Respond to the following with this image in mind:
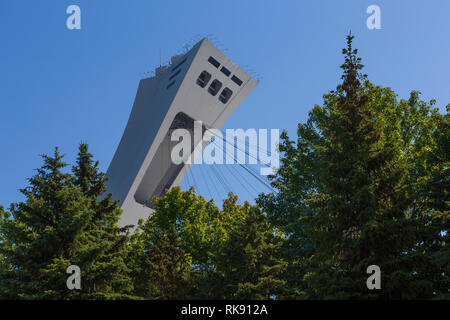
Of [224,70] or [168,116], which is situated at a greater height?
[224,70]

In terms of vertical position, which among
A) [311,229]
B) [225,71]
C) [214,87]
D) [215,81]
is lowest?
[311,229]

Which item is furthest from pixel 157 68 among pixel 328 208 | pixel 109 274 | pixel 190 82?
pixel 328 208

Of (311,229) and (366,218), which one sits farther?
(311,229)

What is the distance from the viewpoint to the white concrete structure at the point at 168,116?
3397 cm

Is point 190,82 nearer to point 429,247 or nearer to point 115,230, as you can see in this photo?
point 115,230

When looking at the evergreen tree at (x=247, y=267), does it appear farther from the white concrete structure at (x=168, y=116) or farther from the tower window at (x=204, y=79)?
the tower window at (x=204, y=79)

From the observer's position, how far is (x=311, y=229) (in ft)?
42.3

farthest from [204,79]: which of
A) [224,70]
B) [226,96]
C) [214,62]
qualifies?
[226,96]

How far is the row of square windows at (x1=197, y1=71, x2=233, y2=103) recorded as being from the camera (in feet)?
120

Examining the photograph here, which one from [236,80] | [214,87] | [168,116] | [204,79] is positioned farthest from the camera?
[236,80]

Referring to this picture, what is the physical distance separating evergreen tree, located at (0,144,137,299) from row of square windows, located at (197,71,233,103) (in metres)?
21.4

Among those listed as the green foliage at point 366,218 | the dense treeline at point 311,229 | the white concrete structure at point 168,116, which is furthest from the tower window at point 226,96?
the green foliage at point 366,218

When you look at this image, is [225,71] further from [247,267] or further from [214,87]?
[247,267]

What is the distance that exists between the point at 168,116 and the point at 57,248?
20.4 metres
